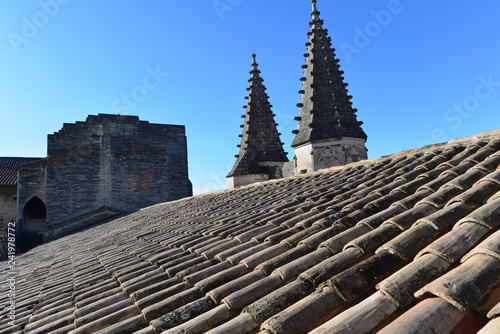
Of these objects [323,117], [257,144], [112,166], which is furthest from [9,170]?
[323,117]

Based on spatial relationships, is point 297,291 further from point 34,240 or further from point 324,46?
point 34,240

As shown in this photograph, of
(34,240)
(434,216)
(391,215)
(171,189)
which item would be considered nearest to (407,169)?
(391,215)

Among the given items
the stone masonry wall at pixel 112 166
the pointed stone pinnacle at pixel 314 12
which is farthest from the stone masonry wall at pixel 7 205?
the pointed stone pinnacle at pixel 314 12

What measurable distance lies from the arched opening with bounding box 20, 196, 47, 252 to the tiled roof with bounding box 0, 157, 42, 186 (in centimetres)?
285

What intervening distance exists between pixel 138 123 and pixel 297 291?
23.6m

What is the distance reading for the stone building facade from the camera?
70.0 feet

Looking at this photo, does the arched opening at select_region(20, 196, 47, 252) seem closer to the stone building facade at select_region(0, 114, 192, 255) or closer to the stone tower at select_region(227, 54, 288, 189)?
the stone building facade at select_region(0, 114, 192, 255)

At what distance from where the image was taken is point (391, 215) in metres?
3.16

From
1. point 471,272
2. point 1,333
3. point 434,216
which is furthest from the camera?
point 1,333

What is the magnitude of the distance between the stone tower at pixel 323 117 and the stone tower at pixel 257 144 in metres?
4.19

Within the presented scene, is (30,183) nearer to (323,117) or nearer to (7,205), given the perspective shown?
(7,205)

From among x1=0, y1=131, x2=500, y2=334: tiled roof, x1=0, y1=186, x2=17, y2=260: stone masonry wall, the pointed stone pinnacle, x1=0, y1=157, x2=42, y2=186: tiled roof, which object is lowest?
x1=0, y1=131, x2=500, y2=334: tiled roof

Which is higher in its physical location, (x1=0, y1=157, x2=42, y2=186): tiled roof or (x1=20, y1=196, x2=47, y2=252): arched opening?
(x1=0, y1=157, x2=42, y2=186): tiled roof

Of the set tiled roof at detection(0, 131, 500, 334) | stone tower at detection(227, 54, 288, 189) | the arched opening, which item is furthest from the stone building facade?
tiled roof at detection(0, 131, 500, 334)
